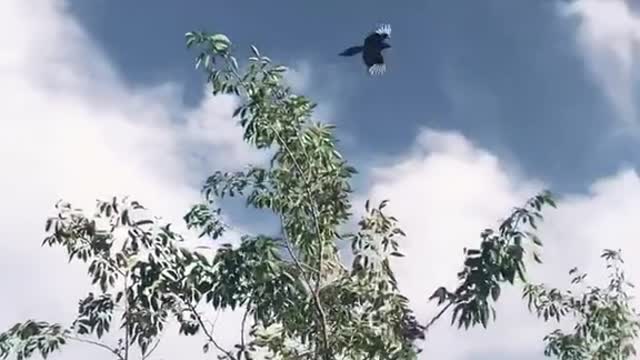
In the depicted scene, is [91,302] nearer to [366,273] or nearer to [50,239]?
[50,239]

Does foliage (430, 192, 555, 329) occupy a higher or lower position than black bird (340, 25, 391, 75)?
lower

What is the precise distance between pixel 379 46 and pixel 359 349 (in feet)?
8.41

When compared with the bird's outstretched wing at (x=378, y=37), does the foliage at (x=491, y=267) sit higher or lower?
lower

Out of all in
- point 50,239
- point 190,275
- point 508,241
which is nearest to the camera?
point 508,241

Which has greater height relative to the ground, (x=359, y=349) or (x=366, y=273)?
(x=366, y=273)

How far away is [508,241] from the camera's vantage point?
7043 millimetres

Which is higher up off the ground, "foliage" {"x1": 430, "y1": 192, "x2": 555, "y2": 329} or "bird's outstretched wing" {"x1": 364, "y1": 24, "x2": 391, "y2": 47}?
"bird's outstretched wing" {"x1": 364, "y1": 24, "x2": 391, "y2": 47}

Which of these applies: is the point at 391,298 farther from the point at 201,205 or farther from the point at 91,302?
the point at 91,302

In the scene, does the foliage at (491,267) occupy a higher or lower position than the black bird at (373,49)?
lower

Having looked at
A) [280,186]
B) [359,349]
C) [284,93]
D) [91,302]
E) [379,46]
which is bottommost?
[359,349]

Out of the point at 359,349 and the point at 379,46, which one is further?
the point at 379,46

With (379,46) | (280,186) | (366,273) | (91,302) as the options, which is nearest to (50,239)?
(91,302)

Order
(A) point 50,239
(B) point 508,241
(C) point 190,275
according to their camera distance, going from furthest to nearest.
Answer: (A) point 50,239
(C) point 190,275
(B) point 508,241

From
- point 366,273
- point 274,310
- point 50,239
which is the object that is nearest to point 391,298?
point 366,273
